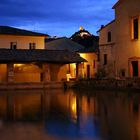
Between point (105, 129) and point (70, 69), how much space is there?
44.1 m

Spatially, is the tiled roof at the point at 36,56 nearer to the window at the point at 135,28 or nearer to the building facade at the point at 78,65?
the building facade at the point at 78,65

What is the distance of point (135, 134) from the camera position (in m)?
12.1

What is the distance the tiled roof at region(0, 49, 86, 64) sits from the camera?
44.7 m

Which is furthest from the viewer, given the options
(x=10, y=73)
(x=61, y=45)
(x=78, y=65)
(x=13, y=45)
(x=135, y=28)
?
(x=61, y=45)

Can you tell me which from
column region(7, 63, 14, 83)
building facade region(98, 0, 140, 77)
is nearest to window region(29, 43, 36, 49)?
column region(7, 63, 14, 83)

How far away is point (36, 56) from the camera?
152 ft

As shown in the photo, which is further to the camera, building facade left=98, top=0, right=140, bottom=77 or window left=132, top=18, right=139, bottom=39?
building facade left=98, top=0, right=140, bottom=77

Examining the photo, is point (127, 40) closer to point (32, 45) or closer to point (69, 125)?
point (32, 45)

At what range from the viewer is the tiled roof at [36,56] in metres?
44.7

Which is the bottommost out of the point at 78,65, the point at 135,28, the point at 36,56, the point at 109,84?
the point at 109,84

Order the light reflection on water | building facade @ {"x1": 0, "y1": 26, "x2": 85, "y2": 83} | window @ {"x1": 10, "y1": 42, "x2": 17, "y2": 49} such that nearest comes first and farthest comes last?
the light reflection on water → building facade @ {"x1": 0, "y1": 26, "x2": 85, "y2": 83} → window @ {"x1": 10, "y1": 42, "x2": 17, "y2": 49}

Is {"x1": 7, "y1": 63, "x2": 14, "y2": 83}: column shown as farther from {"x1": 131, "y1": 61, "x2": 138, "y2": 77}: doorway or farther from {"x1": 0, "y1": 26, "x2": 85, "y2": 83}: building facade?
{"x1": 131, "y1": 61, "x2": 138, "y2": 77}: doorway

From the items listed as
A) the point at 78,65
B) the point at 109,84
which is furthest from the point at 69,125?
the point at 78,65

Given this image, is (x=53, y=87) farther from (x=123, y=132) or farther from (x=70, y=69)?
(x=123, y=132)
